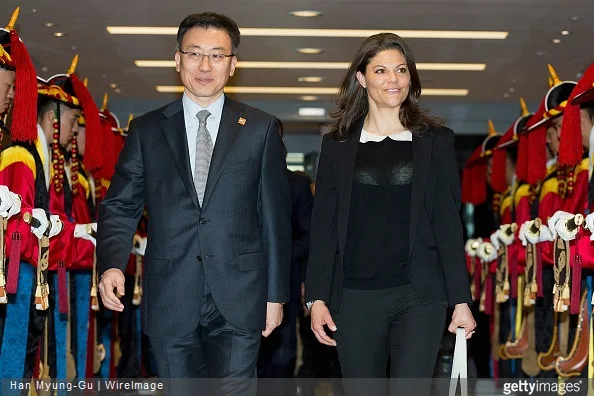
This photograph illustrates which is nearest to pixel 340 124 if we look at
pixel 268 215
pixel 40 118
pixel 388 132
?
pixel 388 132

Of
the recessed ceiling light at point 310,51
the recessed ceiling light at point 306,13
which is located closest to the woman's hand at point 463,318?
the recessed ceiling light at point 306,13

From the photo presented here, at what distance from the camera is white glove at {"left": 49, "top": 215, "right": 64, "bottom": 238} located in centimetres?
513

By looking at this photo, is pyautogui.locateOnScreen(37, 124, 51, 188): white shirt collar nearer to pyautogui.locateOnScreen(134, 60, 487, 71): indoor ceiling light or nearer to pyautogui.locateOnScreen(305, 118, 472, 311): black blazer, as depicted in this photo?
pyautogui.locateOnScreen(305, 118, 472, 311): black blazer

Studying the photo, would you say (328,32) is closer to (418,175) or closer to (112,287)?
(418,175)

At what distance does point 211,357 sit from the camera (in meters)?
3.45

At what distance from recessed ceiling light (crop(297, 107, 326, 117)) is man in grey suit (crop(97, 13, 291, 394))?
31.2ft

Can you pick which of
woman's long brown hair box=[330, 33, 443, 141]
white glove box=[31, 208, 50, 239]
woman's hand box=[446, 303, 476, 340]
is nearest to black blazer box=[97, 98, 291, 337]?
woman's long brown hair box=[330, 33, 443, 141]

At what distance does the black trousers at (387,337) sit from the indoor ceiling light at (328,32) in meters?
5.54

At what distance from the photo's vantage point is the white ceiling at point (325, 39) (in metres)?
8.05

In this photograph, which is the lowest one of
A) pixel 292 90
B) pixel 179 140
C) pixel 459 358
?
pixel 459 358

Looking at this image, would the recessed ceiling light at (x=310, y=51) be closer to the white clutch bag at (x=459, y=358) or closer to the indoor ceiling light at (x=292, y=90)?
the indoor ceiling light at (x=292, y=90)

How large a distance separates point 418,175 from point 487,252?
4133 millimetres

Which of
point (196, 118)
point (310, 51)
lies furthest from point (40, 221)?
point (310, 51)

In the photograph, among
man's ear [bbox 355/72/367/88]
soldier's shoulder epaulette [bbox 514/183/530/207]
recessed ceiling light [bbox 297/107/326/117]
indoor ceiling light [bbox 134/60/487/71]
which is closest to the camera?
man's ear [bbox 355/72/367/88]
